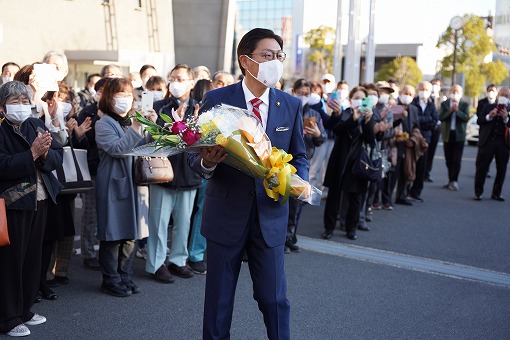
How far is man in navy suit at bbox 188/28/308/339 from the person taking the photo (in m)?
3.81

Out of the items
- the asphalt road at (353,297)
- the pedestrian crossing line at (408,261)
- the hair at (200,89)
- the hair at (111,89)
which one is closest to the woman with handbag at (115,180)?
the hair at (111,89)

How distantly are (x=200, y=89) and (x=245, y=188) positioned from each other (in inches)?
137

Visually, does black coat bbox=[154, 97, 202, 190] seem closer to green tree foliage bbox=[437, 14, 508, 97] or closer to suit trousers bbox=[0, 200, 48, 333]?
suit trousers bbox=[0, 200, 48, 333]

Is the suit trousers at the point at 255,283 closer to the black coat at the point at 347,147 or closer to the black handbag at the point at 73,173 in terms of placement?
the black handbag at the point at 73,173

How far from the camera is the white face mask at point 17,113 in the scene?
4.78 meters

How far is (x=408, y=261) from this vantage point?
7703 mm

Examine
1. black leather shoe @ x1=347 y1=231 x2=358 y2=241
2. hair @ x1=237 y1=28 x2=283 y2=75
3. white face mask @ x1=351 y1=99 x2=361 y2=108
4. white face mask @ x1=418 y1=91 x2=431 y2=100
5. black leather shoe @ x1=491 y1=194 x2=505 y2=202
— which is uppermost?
hair @ x1=237 y1=28 x2=283 y2=75

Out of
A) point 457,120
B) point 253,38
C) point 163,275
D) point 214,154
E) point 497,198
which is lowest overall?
point 497,198

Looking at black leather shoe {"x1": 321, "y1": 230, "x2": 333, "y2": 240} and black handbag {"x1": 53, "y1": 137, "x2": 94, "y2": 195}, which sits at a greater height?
black handbag {"x1": 53, "y1": 137, "x2": 94, "y2": 195}

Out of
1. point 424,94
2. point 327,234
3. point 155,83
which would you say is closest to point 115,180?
point 155,83

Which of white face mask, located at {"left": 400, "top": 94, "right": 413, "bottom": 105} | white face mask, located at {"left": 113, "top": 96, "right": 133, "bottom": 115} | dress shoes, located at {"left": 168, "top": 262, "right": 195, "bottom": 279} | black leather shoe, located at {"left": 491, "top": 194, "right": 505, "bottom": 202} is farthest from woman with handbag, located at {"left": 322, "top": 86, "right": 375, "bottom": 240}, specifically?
black leather shoe, located at {"left": 491, "top": 194, "right": 505, "bottom": 202}

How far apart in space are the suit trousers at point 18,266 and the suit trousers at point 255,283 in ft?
5.94

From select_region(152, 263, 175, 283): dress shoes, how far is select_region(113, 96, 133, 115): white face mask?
67.1 inches

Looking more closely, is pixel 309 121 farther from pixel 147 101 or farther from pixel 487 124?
pixel 487 124
